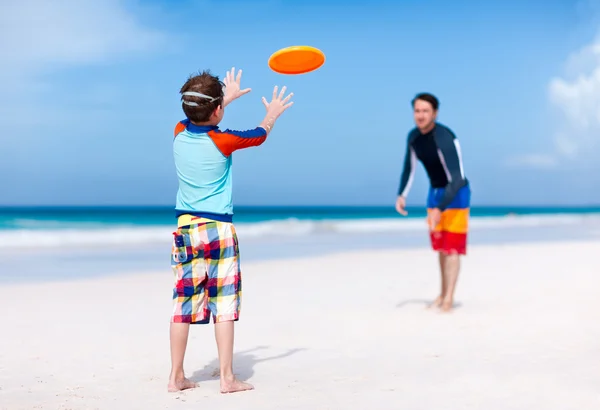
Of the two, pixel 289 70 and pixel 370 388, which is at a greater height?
pixel 289 70

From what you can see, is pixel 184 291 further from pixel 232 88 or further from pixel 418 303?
pixel 418 303

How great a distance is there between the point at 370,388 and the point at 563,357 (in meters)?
1.40

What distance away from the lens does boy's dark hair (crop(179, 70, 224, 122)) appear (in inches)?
130

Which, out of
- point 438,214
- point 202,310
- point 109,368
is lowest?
point 109,368

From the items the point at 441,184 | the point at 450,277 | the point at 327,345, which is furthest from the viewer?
the point at 450,277

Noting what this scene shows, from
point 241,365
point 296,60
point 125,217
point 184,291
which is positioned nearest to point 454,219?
point 296,60

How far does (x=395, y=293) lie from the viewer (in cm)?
683

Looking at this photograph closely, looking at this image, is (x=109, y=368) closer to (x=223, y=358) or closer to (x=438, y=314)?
(x=223, y=358)

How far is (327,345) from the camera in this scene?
445cm

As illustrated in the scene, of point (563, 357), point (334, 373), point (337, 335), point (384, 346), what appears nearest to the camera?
point (334, 373)

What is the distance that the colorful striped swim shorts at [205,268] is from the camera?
329cm

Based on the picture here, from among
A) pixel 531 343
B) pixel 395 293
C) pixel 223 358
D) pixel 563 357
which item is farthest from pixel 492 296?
pixel 223 358

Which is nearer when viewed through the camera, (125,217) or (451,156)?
(451,156)

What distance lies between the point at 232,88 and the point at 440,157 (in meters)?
2.56
